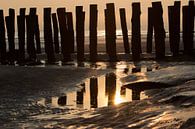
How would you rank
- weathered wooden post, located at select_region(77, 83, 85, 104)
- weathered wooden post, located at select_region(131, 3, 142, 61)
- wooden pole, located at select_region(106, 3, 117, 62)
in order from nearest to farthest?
weathered wooden post, located at select_region(77, 83, 85, 104) < weathered wooden post, located at select_region(131, 3, 142, 61) < wooden pole, located at select_region(106, 3, 117, 62)

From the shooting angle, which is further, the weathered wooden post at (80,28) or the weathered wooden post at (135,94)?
the weathered wooden post at (80,28)

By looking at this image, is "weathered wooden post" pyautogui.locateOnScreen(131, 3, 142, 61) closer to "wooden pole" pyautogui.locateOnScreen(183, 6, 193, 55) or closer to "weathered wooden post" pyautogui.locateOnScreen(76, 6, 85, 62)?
"wooden pole" pyautogui.locateOnScreen(183, 6, 193, 55)

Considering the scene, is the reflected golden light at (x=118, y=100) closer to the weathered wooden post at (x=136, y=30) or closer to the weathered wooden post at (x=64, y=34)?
the weathered wooden post at (x=136, y=30)

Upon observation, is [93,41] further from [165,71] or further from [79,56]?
[165,71]

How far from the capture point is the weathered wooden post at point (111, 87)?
756 centimetres

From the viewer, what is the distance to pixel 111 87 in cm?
891

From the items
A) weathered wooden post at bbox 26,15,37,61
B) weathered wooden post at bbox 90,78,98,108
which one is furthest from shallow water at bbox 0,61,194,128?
weathered wooden post at bbox 26,15,37,61

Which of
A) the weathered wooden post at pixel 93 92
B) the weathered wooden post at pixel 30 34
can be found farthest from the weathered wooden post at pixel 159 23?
the weathered wooden post at pixel 93 92

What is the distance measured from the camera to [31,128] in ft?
17.9

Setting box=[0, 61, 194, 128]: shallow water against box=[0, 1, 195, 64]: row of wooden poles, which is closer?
box=[0, 61, 194, 128]: shallow water

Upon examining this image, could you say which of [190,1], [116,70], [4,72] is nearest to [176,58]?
[190,1]

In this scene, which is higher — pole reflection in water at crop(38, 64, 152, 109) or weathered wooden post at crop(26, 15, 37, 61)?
weathered wooden post at crop(26, 15, 37, 61)

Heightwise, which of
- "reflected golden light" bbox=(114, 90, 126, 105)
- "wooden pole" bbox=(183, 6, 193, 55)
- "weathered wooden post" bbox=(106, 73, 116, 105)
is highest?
"wooden pole" bbox=(183, 6, 193, 55)

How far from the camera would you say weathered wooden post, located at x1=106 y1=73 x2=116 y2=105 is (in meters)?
7.56
